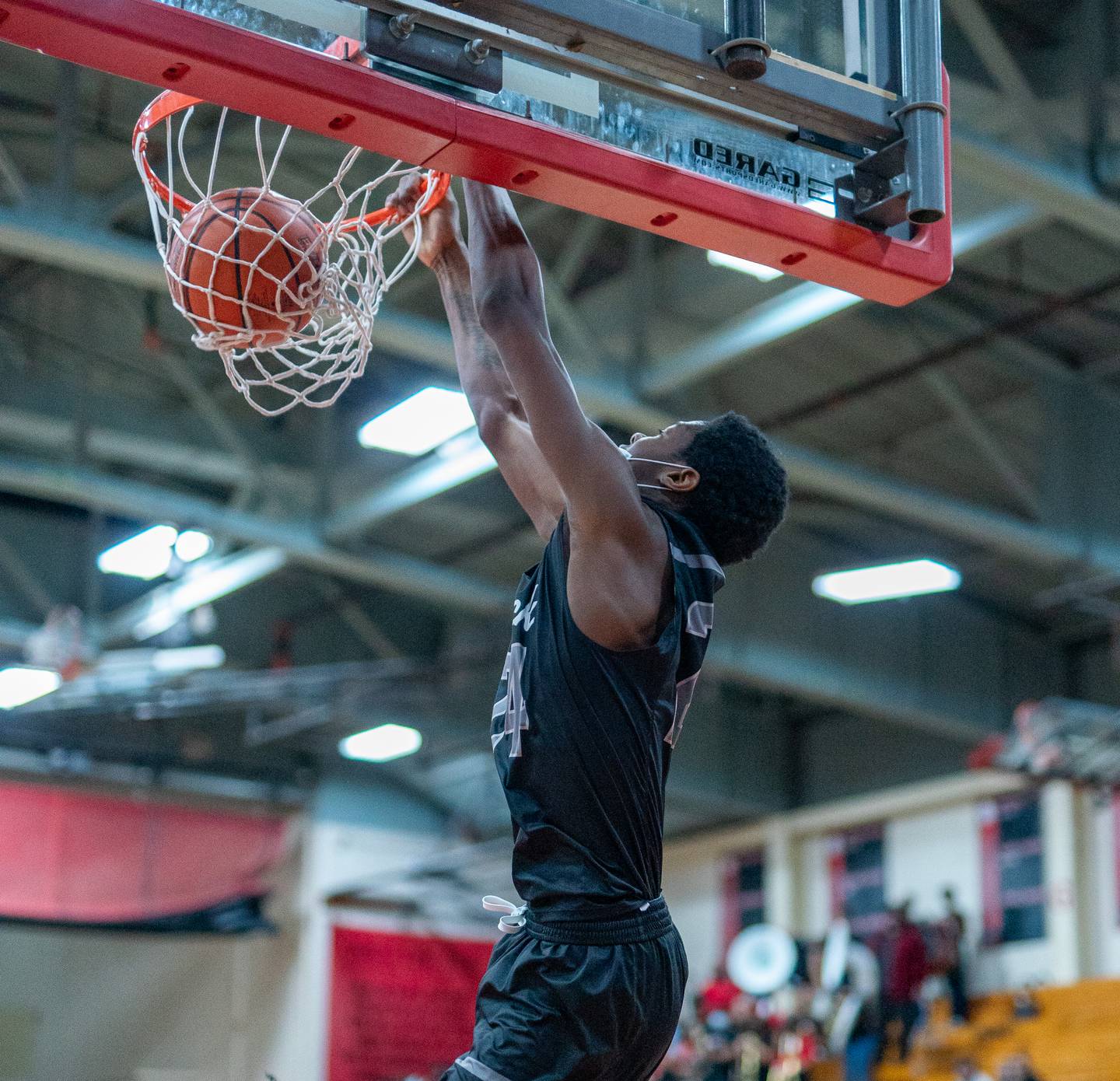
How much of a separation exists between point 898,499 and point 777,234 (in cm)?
939

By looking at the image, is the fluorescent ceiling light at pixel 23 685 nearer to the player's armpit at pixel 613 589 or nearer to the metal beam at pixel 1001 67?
the metal beam at pixel 1001 67

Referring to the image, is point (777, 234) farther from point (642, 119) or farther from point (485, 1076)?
point (485, 1076)

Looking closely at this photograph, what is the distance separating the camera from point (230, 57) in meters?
2.78

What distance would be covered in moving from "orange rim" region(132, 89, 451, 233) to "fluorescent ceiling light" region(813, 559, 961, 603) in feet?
34.6

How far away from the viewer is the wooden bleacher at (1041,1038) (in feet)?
49.6

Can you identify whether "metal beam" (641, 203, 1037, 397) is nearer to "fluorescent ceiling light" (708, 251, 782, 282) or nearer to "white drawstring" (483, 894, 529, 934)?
"fluorescent ceiling light" (708, 251, 782, 282)

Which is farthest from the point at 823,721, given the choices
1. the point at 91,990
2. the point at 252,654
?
the point at 91,990

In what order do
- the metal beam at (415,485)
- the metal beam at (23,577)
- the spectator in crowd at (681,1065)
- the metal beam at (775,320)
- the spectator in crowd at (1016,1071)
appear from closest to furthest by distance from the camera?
the metal beam at (775,320) < the metal beam at (415,485) < the spectator in crowd at (1016,1071) < the metal beam at (23,577) < the spectator in crowd at (681,1065)

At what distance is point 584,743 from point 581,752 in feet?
0.05

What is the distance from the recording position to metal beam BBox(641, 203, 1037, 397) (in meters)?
9.27

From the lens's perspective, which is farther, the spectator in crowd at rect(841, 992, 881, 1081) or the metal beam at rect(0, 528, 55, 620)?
the spectator in crowd at rect(841, 992, 881, 1081)

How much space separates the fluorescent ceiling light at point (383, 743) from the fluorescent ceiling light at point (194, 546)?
176 inches

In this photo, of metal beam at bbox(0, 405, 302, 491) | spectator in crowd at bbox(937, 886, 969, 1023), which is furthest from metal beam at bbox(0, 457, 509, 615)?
spectator in crowd at bbox(937, 886, 969, 1023)

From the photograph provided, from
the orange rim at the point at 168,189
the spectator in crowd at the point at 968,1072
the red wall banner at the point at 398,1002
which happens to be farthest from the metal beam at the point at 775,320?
the red wall banner at the point at 398,1002
